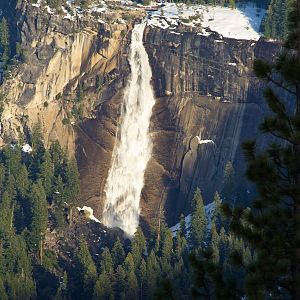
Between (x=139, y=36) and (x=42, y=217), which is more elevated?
(x=139, y=36)

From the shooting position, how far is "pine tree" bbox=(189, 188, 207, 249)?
236ft

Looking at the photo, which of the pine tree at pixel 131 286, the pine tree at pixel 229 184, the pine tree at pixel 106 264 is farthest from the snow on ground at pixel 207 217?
the pine tree at pixel 131 286

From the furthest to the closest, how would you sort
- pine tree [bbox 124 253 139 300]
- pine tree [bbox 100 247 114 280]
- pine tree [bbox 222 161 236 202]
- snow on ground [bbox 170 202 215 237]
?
pine tree [bbox 222 161 236 202], snow on ground [bbox 170 202 215 237], pine tree [bbox 100 247 114 280], pine tree [bbox 124 253 139 300]

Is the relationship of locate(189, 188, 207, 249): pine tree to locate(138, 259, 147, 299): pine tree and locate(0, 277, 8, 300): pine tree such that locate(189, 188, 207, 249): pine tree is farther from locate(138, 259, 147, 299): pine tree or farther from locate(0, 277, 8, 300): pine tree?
locate(0, 277, 8, 300): pine tree

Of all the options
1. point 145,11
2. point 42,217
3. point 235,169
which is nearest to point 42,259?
point 42,217

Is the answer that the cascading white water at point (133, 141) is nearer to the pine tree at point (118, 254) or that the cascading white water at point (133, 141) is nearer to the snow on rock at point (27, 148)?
the snow on rock at point (27, 148)

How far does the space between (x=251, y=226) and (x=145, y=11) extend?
67.1 m

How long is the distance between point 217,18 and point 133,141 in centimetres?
1198

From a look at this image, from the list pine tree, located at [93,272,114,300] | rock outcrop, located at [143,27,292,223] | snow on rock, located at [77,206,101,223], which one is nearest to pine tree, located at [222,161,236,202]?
rock outcrop, located at [143,27,292,223]

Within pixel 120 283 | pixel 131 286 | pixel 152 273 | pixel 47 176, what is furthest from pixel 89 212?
pixel 131 286

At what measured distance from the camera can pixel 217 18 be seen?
278 feet

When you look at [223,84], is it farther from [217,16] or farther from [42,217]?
[42,217]

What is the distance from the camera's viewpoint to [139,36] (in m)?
83.8

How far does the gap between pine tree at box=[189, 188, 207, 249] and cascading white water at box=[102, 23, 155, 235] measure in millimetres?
9894
